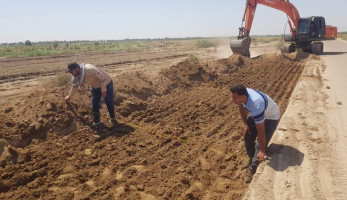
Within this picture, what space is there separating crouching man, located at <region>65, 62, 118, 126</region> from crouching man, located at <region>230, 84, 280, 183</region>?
10.4 ft

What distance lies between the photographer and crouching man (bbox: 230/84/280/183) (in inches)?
176

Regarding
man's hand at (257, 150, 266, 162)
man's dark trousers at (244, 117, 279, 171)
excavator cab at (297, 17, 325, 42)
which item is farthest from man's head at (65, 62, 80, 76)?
excavator cab at (297, 17, 325, 42)

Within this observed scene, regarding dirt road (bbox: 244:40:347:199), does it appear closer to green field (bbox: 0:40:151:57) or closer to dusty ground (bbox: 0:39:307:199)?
dusty ground (bbox: 0:39:307:199)

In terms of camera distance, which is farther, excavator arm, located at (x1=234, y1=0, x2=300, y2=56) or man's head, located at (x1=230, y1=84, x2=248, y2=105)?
excavator arm, located at (x1=234, y1=0, x2=300, y2=56)

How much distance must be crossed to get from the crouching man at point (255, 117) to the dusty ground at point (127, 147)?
0.37 metres

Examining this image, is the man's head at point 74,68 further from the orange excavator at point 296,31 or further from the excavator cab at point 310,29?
the excavator cab at point 310,29

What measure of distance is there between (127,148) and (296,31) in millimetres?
18719

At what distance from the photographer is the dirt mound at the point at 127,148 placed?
181 inches

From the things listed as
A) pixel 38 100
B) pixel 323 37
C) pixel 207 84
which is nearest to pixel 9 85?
pixel 38 100

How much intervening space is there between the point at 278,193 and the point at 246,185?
21.7 inches

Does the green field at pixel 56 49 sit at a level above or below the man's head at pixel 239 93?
above

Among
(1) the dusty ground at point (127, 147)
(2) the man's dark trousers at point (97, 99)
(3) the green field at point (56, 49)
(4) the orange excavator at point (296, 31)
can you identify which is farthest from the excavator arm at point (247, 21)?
(3) the green field at point (56, 49)

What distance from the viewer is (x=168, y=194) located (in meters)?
4.41

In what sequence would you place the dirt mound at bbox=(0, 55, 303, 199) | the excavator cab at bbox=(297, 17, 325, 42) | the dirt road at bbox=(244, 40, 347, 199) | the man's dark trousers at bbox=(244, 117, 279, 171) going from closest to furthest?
1. the dirt road at bbox=(244, 40, 347, 199)
2. the dirt mound at bbox=(0, 55, 303, 199)
3. the man's dark trousers at bbox=(244, 117, 279, 171)
4. the excavator cab at bbox=(297, 17, 325, 42)
